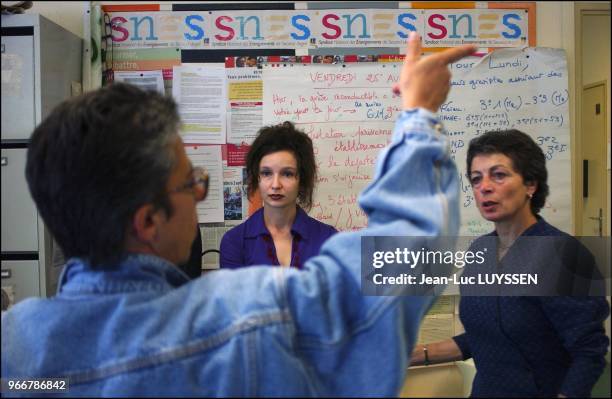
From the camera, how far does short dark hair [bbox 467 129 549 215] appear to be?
4.14 feet

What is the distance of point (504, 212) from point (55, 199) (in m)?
1.05

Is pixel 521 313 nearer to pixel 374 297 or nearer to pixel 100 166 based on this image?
pixel 374 297

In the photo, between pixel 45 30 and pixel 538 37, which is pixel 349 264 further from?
pixel 538 37

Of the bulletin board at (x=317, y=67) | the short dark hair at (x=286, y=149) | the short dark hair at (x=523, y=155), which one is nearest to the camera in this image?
the short dark hair at (x=523, y=155)

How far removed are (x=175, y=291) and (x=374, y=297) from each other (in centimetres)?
24

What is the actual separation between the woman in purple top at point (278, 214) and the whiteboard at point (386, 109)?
1.61 ft

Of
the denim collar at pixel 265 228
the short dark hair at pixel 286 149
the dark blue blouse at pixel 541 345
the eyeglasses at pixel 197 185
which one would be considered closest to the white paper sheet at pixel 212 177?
the short dark hair at pixel 286 149

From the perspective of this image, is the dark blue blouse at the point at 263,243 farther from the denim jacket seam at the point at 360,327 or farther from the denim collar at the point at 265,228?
the denim jacket seam at the point at 360,327

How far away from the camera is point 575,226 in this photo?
2385mm

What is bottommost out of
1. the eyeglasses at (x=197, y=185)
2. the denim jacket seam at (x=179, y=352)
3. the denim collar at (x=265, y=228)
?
the denim jacket seam at (x=179, y=352)

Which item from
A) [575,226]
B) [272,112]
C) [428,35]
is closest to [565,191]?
[575,226]

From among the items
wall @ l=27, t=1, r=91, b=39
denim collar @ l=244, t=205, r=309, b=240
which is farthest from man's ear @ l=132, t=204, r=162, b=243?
wall @ l=27, t=1, r=91, b=39

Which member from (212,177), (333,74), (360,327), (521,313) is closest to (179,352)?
(360,327)

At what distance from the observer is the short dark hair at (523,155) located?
1.26 metres
